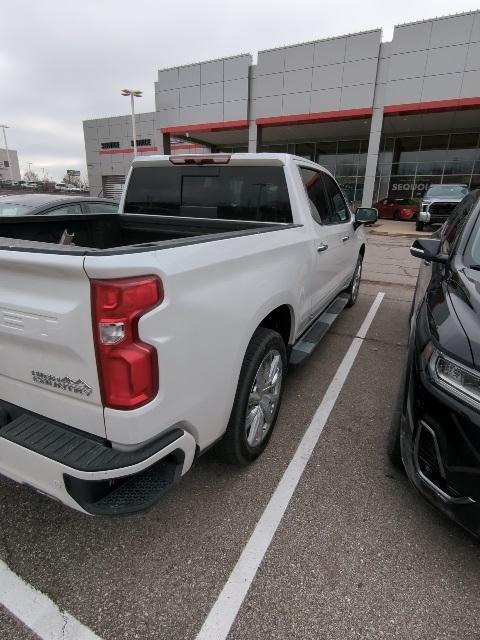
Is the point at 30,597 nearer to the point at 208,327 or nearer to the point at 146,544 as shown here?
the point at 146,544

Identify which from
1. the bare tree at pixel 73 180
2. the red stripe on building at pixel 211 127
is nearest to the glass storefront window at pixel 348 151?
the red stripe on building at pixel 211 127

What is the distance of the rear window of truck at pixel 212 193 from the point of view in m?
3.27

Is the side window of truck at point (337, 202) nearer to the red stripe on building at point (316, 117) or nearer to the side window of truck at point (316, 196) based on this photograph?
the side window of truck at point (316, 196)

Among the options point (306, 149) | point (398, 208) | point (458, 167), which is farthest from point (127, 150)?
point (458, 167)

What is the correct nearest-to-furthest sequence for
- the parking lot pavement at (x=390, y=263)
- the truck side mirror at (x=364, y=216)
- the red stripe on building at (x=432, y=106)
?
the truck side mirror at (x=364, y=216), the parking lot pavement at (x=390, y=263), the red stripe on building at (x=432, y=106)

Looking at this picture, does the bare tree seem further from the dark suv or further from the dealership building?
the dark suv

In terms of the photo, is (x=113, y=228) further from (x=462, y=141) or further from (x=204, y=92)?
(x=462, y=141)

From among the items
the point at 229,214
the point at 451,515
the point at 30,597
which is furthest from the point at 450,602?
the point at 229,214

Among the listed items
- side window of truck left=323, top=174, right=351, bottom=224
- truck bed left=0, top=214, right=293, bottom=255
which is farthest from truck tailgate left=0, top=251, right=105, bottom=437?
side window of truck left=323, top=174, right=351, bottom=224

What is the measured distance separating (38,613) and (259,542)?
105cm

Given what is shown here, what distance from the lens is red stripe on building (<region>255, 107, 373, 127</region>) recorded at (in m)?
20.1

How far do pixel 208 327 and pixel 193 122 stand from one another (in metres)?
25.0

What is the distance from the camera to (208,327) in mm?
1804

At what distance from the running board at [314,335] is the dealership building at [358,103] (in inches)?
739
